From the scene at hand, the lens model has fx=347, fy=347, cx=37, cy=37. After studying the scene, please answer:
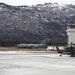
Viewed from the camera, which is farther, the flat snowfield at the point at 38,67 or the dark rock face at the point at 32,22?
the dark rock face at the point at 32,22

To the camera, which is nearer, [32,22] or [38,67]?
[38,67]

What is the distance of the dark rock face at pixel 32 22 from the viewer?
5728 inches

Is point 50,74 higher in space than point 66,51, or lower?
higher

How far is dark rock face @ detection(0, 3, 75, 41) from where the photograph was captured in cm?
14550

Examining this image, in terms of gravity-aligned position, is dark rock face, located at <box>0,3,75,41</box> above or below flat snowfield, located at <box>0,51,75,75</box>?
below

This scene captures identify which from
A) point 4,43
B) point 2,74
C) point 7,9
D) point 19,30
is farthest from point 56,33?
point 2,74

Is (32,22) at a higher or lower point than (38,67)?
lower

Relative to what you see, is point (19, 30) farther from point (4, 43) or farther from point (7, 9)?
point (4, 43)

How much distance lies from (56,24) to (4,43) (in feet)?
319

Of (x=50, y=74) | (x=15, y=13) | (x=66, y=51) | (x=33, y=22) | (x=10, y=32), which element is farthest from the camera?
(x=15, y=13)

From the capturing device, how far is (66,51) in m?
32.1

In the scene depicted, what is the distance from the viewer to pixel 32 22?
557ft

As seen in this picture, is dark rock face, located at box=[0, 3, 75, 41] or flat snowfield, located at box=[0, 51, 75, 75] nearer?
flat snowfield, located at box=[0, 51, 75, 75]

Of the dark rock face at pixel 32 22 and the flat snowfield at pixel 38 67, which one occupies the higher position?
the flat snowfield at pixel 38 67
